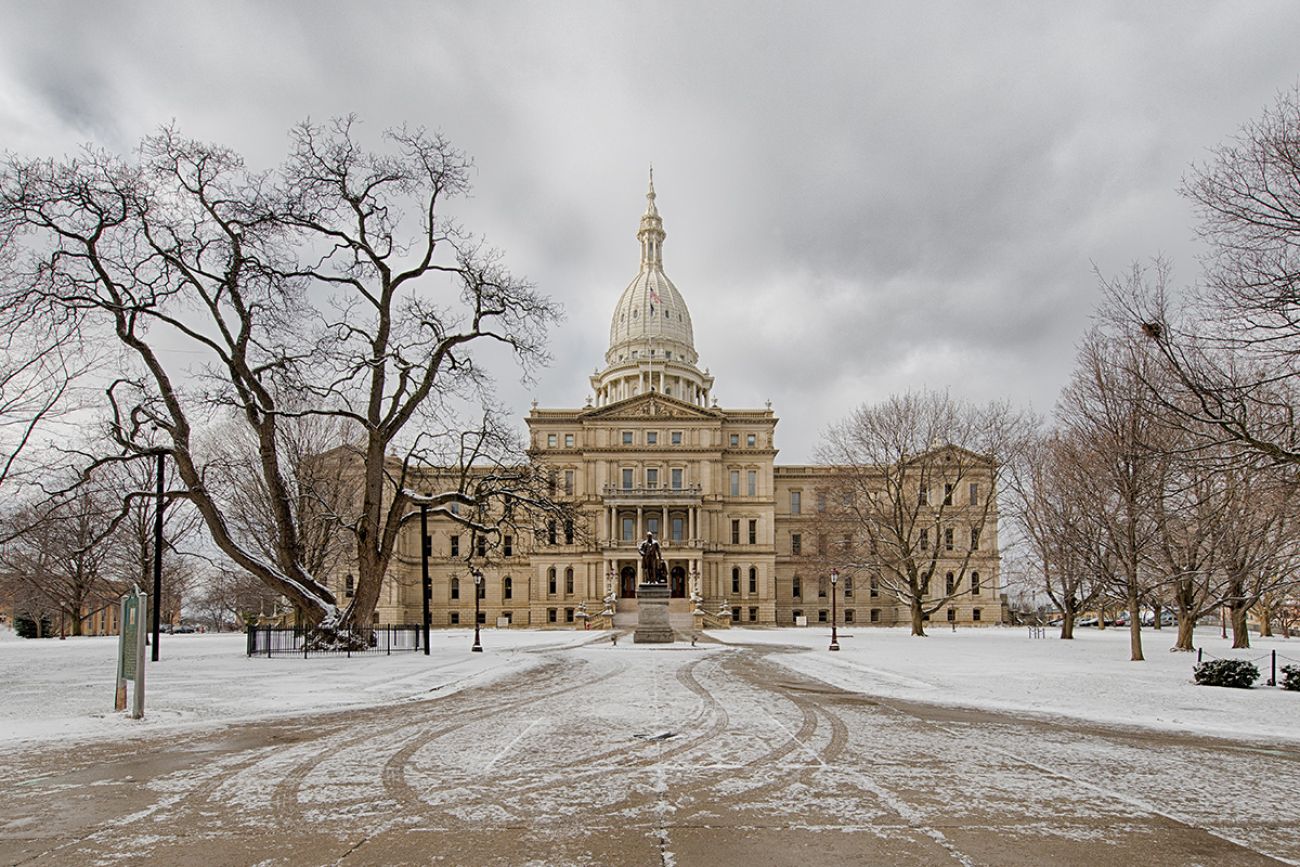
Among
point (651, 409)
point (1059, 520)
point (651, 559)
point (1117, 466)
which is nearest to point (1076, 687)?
point (1117, 466)

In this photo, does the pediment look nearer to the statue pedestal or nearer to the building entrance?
the building entrance

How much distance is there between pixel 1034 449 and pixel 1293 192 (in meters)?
33.2

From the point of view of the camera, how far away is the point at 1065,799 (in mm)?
8359

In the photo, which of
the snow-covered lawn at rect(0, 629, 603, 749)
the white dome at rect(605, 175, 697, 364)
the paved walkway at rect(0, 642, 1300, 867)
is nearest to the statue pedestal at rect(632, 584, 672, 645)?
the snow-covered lawn at rect(0, 629, 603, 749)

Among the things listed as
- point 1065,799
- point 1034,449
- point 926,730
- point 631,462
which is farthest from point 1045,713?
point 631,462

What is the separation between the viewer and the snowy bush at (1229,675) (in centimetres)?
1962

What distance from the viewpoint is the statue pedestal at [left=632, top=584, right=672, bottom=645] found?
132ft

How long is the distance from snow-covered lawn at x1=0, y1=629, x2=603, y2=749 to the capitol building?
5152 cm

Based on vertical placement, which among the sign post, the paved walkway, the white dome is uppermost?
the white dome

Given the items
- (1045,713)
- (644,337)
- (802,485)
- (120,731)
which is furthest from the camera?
(644,337)

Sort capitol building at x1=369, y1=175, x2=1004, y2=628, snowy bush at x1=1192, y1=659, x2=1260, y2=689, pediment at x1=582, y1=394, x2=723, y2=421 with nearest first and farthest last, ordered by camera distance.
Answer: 1. snowy bush at x1=1192, y1=659, x2=1260, y2=689
2. capitol building at x1=369, y1=175, x2=1004, y2=628
3. pediment at x1=582, y1=394, x2=723, y2=421

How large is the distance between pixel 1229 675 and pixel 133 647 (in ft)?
73.4

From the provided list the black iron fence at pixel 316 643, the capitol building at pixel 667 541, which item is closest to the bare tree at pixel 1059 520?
the black iron fence at pixel 316 643

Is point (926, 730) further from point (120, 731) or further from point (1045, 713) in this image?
point (120, 731)
